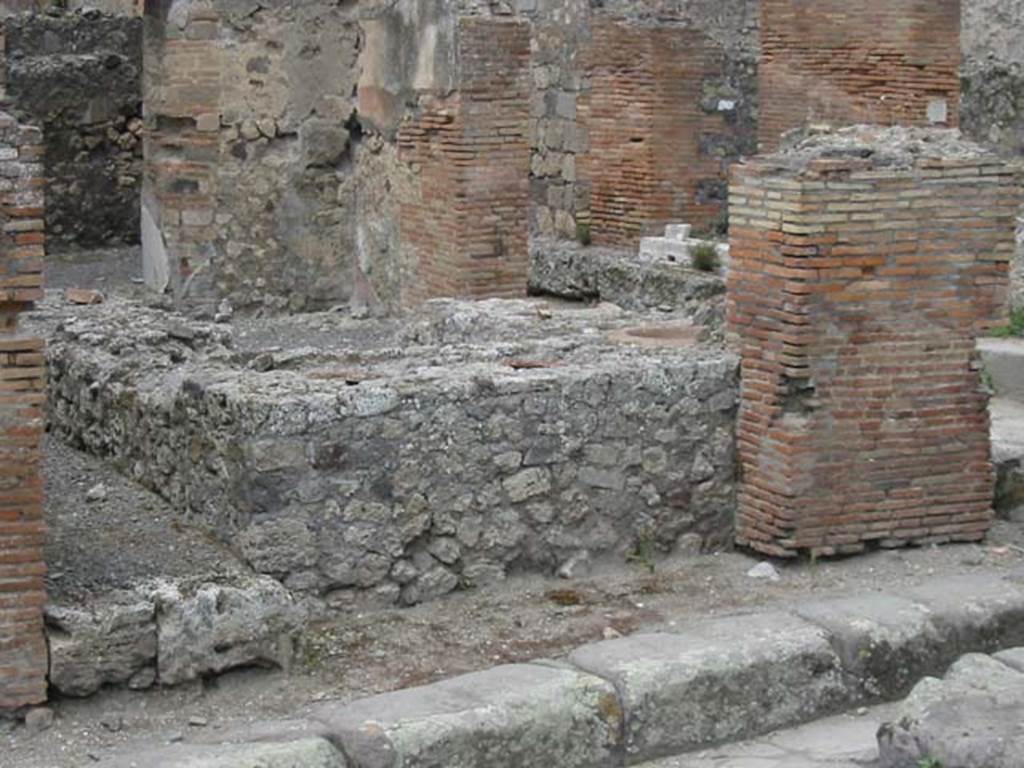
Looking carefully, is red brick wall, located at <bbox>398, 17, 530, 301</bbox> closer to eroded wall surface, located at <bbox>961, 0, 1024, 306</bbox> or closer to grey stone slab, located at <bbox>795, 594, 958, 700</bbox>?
grey stone slab, located at <bbox>795, 594, 958, 700</bbox>

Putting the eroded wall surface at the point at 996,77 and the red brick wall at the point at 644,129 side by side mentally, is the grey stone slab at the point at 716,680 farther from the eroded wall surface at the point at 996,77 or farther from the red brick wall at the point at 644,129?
the eroded wall surface at the point at 996,77

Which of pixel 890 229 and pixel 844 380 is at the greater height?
pixel 890 229

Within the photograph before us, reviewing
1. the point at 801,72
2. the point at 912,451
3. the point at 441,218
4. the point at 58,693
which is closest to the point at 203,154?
the point at 441,218

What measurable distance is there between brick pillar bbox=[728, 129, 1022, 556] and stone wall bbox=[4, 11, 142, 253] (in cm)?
945

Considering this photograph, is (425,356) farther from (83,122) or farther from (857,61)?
(83,122)

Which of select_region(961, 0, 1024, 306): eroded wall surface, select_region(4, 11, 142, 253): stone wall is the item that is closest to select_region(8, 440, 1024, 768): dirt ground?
select_region(961, 0, 1024, 306): eroded wall surface

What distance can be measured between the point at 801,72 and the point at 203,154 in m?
4.92

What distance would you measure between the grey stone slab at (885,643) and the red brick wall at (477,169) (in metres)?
4.88

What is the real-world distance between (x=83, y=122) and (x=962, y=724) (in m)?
12.1

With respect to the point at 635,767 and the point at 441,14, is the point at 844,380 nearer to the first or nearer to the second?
the point at 635,767

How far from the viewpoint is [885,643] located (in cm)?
689

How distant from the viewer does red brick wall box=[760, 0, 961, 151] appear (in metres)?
14.1

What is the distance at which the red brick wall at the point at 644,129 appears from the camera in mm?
15523

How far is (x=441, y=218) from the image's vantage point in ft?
38.0
